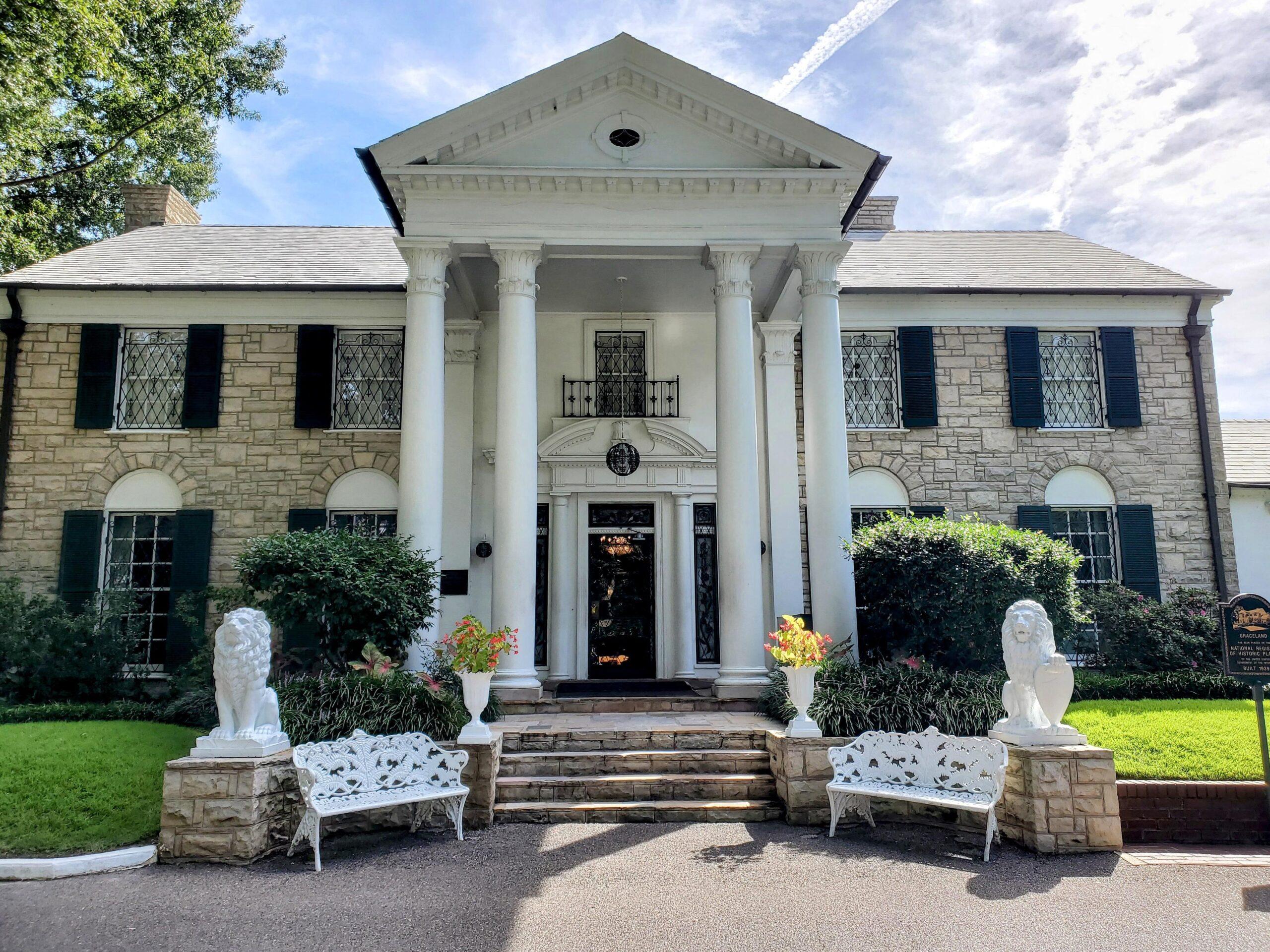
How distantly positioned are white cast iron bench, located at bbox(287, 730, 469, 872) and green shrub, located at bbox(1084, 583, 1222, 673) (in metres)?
8.44

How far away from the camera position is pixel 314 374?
1238 cm

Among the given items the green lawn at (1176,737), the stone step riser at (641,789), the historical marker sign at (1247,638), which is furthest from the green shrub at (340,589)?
the historical marker sign at (1247,638)

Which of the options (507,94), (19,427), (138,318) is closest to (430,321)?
(507,94)

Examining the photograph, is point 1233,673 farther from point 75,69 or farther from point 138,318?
point 75,69

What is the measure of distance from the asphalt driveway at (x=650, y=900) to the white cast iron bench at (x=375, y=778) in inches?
9.6

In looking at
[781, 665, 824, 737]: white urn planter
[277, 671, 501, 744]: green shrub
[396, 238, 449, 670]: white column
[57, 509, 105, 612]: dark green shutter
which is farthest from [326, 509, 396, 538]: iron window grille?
[781, 665, 824, 737]: white urn planter

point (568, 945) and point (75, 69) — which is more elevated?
point (75, 69)

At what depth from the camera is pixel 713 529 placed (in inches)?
494

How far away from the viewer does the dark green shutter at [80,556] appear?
11.8 metres

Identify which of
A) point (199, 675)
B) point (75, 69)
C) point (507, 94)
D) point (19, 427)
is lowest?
point (199, 675)

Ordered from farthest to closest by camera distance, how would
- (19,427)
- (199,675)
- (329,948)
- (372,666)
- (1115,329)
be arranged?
1. (1115,329)
2. (19,427)
3. (199,675)
4. (372,666)
5. (329,948)

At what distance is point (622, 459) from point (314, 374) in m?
4.55

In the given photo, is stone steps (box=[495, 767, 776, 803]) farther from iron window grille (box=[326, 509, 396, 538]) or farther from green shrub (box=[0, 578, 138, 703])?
green shrub (box=[0, 578, 138, 703])

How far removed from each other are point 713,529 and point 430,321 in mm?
5029
